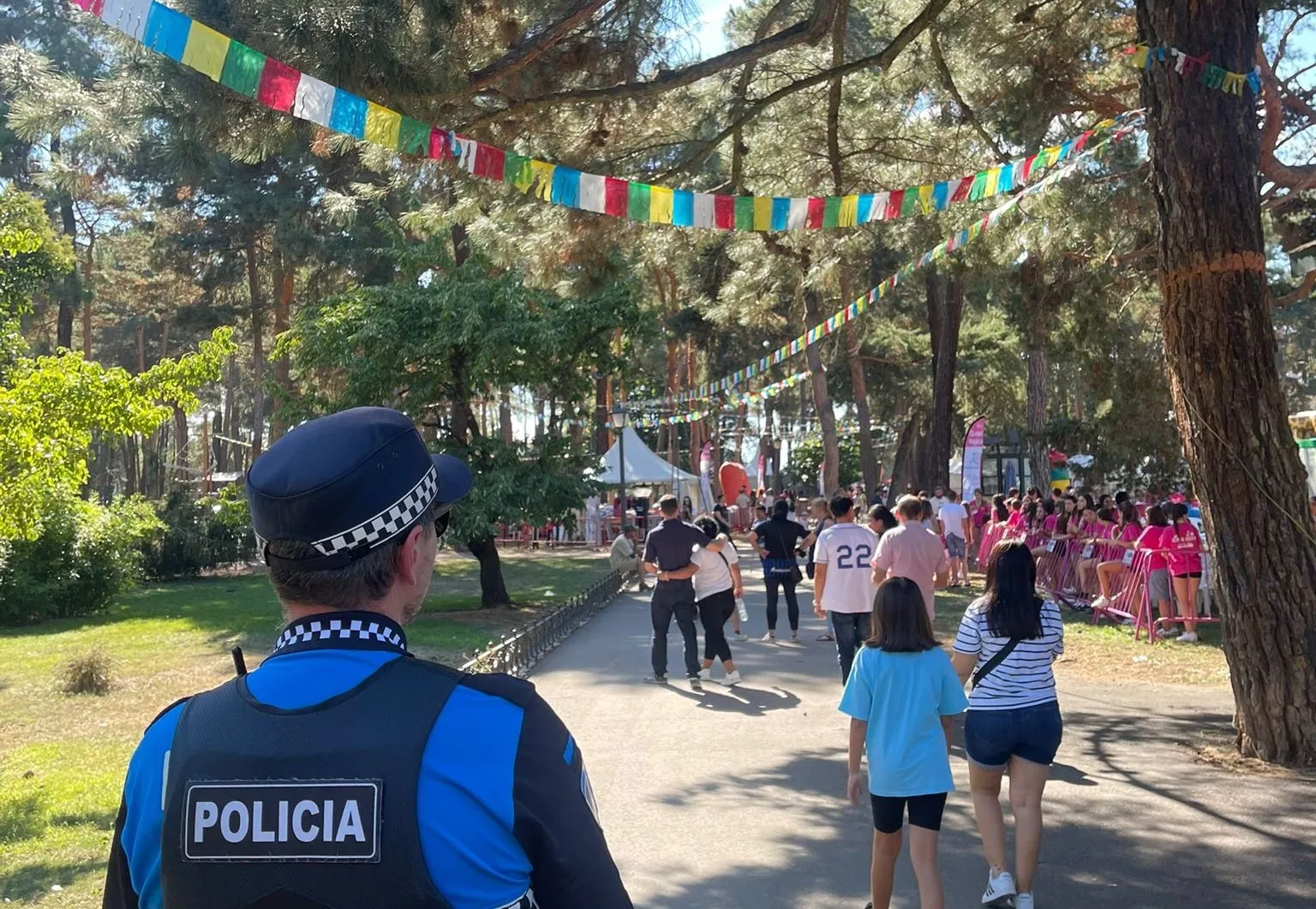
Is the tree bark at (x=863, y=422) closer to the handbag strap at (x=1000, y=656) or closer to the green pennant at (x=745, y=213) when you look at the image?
the green pennant at (x=745, y=213)

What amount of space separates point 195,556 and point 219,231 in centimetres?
808

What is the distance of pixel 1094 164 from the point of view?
12.9 m

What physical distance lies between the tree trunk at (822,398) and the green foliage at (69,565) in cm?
1469

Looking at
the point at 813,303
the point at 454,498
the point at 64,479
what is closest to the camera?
the point at 454,498

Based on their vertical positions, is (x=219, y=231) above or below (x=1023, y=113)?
above

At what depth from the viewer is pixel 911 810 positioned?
5.16 m

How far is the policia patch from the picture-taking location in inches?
59.9

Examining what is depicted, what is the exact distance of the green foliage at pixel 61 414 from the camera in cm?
799

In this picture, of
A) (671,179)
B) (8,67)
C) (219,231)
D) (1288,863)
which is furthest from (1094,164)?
(219,231)

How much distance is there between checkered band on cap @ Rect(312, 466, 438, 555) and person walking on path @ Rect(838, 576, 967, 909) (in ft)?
12.0

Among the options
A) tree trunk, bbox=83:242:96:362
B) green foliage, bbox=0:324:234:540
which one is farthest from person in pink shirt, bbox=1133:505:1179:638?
tree trunk, bbox=83:242:96:362

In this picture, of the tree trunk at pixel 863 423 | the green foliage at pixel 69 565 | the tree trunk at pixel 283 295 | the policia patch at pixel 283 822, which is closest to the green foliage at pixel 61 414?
the policia patch at pixel 283 822

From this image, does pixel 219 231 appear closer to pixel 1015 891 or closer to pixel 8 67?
pixel 8 67

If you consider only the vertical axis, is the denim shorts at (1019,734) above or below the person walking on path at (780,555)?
below
